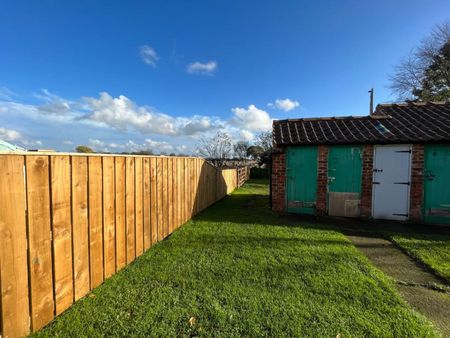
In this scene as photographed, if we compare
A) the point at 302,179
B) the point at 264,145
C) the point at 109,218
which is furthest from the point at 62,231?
the point at 264,145

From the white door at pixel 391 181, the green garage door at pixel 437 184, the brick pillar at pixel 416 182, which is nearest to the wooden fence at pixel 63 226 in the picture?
the white door at pixel 391 181

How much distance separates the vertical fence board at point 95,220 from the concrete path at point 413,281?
3.60m

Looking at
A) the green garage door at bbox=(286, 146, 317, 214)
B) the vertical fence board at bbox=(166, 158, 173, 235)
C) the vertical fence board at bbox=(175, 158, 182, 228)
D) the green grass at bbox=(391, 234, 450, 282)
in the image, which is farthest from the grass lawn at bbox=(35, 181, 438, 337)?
the green garage door at bbox=(286, 146, 317, 214)

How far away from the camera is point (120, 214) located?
3.25m

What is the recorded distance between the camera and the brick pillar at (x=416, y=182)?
6027mm

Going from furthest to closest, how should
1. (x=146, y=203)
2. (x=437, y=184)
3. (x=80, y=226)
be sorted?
1. (x=437, y=184)
2. (x=146, y=203)
3. (x=80, y=226)

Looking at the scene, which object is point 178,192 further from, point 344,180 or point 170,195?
point 344,180

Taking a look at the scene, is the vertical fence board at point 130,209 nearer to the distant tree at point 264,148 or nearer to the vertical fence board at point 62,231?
the vertical fence board at point 62,231

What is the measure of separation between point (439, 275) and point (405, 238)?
1661mm

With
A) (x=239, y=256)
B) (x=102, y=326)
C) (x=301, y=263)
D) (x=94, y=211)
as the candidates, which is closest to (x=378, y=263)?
(x=301, y=263)

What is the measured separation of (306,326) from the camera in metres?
2.17

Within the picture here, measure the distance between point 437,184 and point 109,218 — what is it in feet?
24.5

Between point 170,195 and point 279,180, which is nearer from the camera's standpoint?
point 170,195

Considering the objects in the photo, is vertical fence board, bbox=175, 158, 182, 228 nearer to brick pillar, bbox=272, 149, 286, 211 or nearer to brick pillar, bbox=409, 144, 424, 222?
brick pillar, bbox=272, 149, 286, 211
